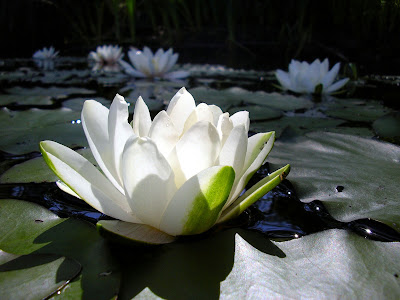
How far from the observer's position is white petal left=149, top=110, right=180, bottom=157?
529 mm

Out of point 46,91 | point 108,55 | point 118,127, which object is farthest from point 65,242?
point 108,55

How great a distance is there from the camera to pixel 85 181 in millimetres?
521

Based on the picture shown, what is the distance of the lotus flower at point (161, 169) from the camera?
49cm

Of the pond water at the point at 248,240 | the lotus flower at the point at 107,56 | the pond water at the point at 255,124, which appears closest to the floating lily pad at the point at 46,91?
the pond water at the point at 255,124

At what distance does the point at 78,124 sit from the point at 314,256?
100cm

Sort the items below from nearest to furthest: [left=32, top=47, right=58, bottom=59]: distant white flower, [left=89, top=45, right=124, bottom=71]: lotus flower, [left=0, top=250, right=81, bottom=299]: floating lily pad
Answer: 1. [left=0, top=250, right=81, bottom=299]: floating lily pad
2. [left=89, top=45, right=124, bottom=71]: lotus flower
3. [left=32, top=47, right=58, bottom=59]: distant white flower

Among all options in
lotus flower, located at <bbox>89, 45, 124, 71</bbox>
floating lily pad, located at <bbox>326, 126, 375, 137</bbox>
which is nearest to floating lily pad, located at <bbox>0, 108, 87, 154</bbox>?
floating lily pad, located at <bbox>326, 126, 375, 137</bbox>

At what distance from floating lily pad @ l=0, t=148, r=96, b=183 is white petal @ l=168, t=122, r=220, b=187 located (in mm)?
416

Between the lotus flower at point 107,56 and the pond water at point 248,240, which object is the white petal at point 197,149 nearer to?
the pond water at point 248,240

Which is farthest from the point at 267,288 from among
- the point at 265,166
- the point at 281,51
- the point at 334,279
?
the point at 281,51

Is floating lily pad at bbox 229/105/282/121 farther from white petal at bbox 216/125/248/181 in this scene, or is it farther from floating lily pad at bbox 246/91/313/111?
white petal at bbox 216/125/248/181

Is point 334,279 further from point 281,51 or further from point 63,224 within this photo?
point 281,51

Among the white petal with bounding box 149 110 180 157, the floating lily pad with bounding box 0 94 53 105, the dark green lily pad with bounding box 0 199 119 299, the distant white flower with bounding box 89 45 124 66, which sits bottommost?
the dark green lily pad with bounding box 0 199 119 299

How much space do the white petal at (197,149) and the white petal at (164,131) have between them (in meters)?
0.02
